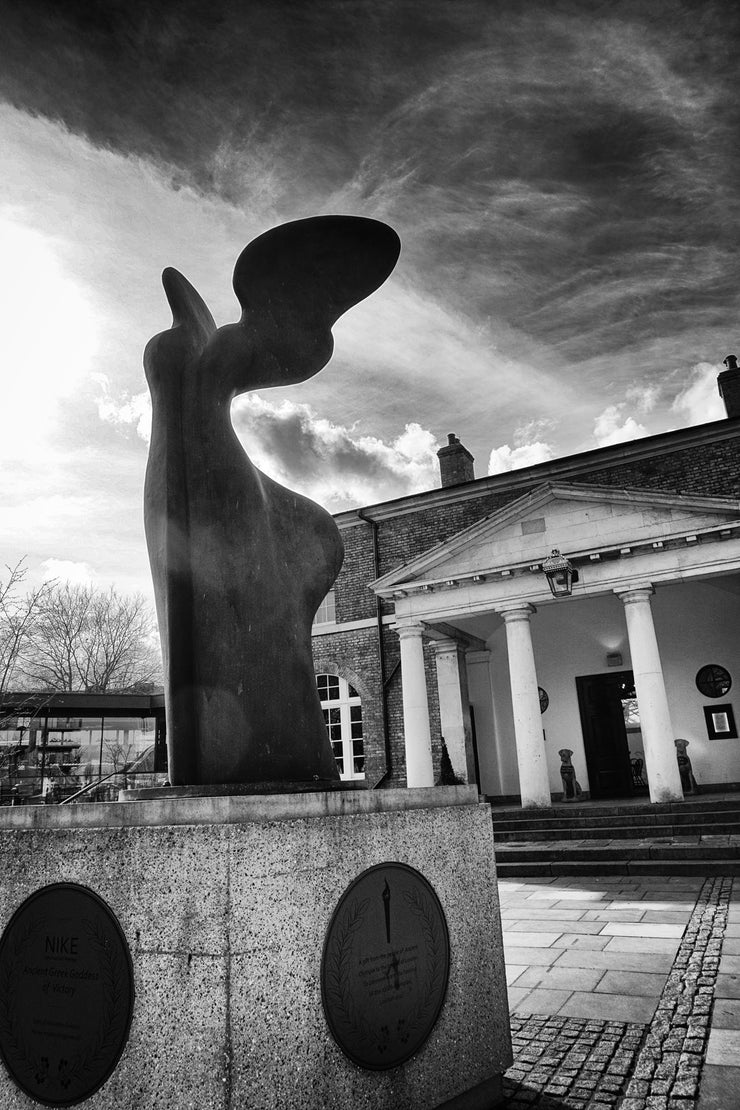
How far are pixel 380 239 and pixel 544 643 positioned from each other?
50.2 ft

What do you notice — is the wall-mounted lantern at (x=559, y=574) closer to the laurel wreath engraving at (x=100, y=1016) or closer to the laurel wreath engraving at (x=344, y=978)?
the laurel wreath engraving at (x=344, y=978)

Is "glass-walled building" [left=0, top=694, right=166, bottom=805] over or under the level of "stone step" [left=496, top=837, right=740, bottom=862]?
over

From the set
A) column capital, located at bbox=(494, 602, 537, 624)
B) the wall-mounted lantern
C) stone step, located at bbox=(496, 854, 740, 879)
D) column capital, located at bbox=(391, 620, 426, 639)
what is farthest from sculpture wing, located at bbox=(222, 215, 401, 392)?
column capital, located at bbox=(391, 620, 426, 639)

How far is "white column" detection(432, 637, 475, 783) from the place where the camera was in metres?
15.8

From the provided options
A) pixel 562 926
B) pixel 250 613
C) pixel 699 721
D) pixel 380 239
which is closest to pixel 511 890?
pixel 562 926

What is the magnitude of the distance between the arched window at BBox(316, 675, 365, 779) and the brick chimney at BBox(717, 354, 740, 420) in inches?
487

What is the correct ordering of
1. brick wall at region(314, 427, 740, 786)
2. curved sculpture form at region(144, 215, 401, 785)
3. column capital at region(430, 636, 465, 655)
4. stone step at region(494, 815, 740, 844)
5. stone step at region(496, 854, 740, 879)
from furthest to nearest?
column capital at region(430, 636, 465, 655)
brick wall at region(314, 427, 740, 786)
stone step at region(494, 815, 740, 844)
stone step at region(496, 854, 740, 879)
curved sculpture form at region(144, 215, 401, 785)

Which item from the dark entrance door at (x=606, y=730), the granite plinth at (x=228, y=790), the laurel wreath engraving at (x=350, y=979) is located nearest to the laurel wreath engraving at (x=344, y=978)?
the laurel wreath engraving at (x=350, y=979)

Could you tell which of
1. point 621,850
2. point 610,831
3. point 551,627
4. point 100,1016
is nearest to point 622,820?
point 610,831

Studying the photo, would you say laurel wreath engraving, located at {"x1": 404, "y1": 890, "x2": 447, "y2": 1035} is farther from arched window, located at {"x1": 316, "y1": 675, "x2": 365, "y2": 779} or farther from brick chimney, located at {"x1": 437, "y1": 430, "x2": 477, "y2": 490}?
brick chimney, located at {"x1": 437, "y1": 430, "x2": 477, "y2": 490}

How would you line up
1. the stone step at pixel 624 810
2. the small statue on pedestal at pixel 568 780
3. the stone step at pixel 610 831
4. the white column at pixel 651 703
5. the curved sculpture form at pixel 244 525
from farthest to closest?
the small statue on pedestal at pixel 568 780 < the white column at pixel 651 703 < the stone step at pixel 624 810 < the stone step at pixel 610 831 < the curved sculpture form at pixel 244 525

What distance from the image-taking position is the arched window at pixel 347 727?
1905cm

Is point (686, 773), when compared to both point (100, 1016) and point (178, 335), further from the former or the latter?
point (100, 1016)

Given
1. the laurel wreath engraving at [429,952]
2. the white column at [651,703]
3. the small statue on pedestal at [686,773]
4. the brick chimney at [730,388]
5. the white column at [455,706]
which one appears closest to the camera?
the laurel wreath engraving at [429,952]
